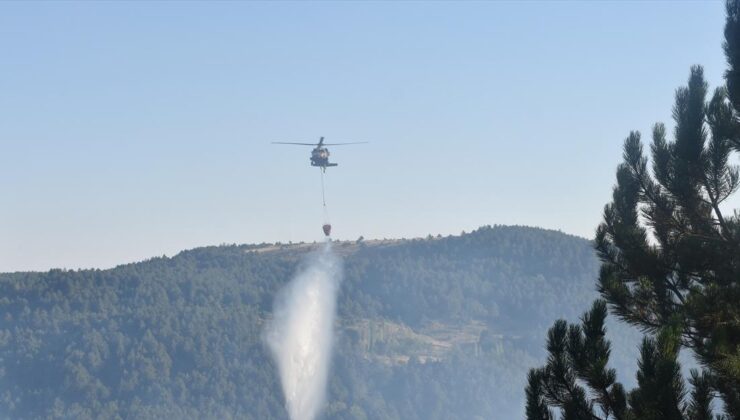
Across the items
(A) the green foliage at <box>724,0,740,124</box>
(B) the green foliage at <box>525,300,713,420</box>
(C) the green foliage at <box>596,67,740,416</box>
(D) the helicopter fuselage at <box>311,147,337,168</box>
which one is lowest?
(B) the green foliage at <box>525,300,713,420</box>

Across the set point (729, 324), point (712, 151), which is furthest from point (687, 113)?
point (729, 324)

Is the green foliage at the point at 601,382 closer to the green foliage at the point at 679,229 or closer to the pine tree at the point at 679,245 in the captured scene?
the pine tree at the point at 679,245

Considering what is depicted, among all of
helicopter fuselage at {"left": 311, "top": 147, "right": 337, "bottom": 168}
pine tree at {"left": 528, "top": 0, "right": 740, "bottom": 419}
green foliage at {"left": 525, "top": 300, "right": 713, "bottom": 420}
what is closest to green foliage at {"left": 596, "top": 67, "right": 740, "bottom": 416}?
pine tree at {"left": 528, "top": 0, "right": 740, "bottom": 419}

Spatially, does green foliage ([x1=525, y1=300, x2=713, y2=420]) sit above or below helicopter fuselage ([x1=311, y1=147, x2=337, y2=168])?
below

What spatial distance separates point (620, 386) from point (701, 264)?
6657mm

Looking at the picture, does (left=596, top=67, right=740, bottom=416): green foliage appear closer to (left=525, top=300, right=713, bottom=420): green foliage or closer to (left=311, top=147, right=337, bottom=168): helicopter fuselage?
(left=525, top=300, right=713, bottom=420): green foliage

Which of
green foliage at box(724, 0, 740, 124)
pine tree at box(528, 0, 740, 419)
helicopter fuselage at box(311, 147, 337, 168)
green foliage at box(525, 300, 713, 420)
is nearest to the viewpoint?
green foliage at box(525, 300, 713, 420)

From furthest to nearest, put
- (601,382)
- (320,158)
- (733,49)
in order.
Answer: (320,158), (733,49), (601,382)

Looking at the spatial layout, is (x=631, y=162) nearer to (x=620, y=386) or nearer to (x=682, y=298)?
(x=682, y=298)

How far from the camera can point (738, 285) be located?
32375mm

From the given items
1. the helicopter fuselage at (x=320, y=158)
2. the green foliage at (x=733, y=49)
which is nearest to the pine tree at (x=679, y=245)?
the green foliage at (x=733, y=49)

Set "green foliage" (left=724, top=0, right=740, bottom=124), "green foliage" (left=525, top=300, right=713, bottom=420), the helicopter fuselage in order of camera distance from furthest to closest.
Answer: the helicopter fuselage, "green foliage" (left=724, top=0, right=740, bottom=124), "green foliage" (left=525, top=300, right=713, bottom=420)

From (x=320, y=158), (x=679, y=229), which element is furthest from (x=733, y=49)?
(x=320, y=158)

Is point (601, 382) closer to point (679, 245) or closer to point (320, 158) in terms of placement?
point (679, 245)
